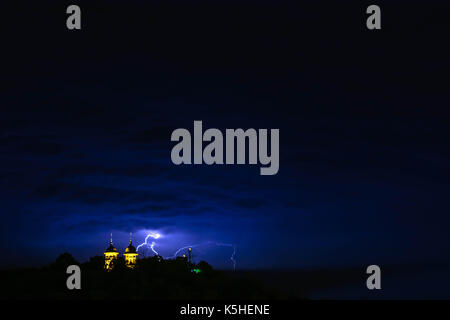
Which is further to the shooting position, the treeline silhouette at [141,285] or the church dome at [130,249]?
the church dome at [130,249]

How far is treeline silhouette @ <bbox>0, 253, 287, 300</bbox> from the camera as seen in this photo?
36562 millimetres

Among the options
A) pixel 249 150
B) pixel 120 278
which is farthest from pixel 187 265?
pixel 249 150

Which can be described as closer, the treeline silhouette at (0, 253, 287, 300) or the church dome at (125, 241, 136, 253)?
the treeline silhouette at (0, 253, 287, 300)

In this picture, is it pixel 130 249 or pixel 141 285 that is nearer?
pixel 141 285

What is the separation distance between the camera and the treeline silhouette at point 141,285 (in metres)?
36.6

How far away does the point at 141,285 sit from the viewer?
3794 centimetres

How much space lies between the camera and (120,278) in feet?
135
